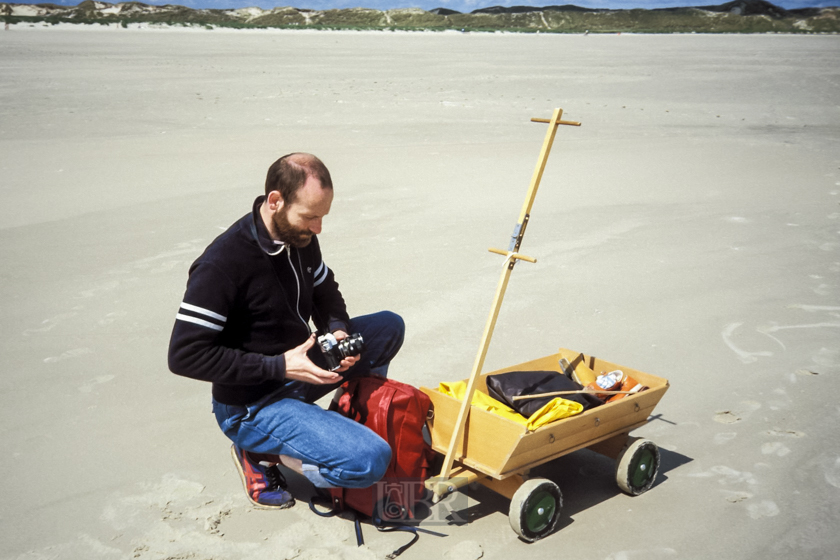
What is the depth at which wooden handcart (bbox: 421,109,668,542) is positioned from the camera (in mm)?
3018

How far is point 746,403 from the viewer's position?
4336 mm

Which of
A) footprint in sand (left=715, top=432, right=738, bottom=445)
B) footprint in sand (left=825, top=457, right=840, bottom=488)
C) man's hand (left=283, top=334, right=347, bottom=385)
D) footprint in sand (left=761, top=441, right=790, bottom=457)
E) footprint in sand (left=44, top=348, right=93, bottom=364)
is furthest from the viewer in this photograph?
footprint in sand (left=44, top=348, right=93, bottom=364)

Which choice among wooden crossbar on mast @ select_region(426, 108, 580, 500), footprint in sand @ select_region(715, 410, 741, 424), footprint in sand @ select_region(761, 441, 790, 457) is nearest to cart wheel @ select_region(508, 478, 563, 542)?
wooden crossbar on mast @ select_region(426, 108, 580, 500)

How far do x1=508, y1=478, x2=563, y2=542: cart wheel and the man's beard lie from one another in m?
1.38

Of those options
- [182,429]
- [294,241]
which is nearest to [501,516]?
[294,241]

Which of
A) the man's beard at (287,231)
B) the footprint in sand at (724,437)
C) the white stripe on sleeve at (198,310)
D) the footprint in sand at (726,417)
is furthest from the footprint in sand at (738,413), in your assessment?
the white stripe on sleeve at (198,310)

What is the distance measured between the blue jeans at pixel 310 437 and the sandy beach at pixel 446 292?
34cm

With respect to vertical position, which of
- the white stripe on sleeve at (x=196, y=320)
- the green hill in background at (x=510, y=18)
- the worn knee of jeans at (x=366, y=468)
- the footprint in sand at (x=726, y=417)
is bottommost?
the footprint in sand at (x=726, y=417)

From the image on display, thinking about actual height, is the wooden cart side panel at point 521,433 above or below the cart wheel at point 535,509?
above

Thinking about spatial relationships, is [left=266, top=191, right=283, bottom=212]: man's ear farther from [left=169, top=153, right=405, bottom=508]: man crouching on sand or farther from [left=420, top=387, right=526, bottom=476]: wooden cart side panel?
[left=420, top=387, right=526, bottom=476]: wooden cart side panel

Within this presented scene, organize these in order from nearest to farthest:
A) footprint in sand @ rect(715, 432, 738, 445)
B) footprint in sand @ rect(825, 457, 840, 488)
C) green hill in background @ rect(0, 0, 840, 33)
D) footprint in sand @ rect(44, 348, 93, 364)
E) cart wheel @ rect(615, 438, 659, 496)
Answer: cart wheel @ rect(615, 438, 659, 496), footprint in sand @ rect(825, 457, 840, 488), footprint in sand @ rect(715, 432, 738, 445), footprint in sand @ rect(44, 348, 93, 364), green hill in background @ rect(0, 0, 840, 33)

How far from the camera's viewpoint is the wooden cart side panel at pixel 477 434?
2.98m

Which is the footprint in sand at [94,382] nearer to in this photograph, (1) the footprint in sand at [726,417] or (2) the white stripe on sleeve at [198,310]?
(2) the white stripe on sleeve at [198,310]

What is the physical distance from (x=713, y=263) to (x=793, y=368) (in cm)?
215
